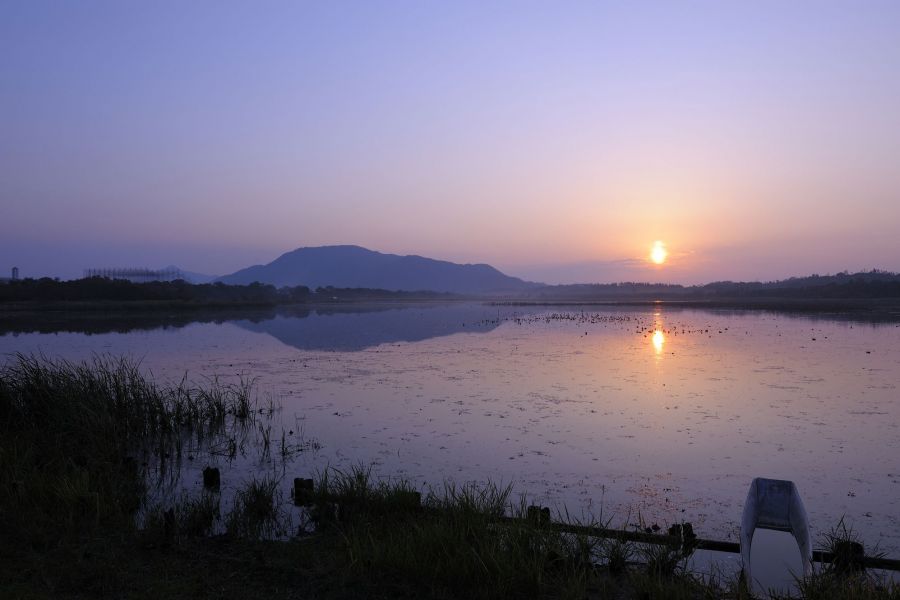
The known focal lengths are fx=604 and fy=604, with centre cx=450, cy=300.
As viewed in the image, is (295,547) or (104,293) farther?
(104,293)

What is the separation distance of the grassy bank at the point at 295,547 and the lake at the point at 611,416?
5.63ft

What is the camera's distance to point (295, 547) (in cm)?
721

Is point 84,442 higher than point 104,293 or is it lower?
lower

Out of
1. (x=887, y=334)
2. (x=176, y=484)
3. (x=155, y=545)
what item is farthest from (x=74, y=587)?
(x=887, y=334)

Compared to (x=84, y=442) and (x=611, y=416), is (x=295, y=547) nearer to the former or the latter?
(x=84, y=442)

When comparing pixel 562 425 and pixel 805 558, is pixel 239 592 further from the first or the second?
pixel 562 425

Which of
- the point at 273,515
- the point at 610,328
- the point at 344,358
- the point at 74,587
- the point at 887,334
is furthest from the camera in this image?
the point at 610,328

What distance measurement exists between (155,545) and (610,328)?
130 ft

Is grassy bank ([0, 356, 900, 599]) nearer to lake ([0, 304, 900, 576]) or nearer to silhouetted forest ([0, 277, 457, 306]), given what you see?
lake ([0, 304, 900, 576])

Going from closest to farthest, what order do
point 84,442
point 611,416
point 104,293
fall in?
point 84,442 → point 611,416 → point 104,293

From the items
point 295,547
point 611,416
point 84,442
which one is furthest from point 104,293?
point 295,547

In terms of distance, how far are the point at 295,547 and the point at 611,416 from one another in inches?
374

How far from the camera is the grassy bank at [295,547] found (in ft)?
19.8

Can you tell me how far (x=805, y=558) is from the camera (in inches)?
268
